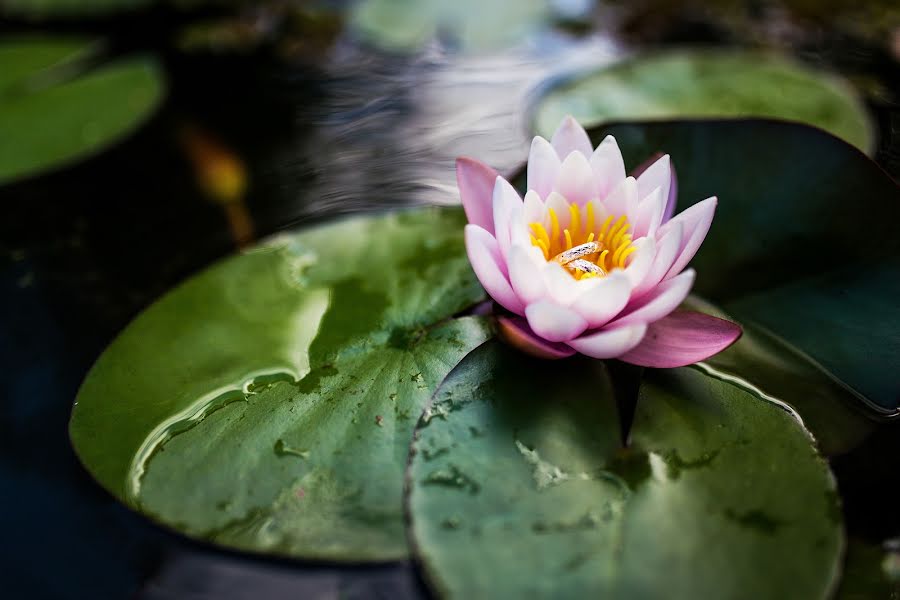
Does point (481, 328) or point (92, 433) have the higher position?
point (481, 328)

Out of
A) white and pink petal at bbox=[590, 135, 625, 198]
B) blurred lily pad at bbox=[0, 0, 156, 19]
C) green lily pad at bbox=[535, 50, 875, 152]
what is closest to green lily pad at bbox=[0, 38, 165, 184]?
blurred lily pad at bbox=[0, 0, 156, 19]

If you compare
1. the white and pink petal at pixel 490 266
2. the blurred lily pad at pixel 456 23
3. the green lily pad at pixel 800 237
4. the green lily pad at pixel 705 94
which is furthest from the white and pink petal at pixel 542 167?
the blurred lily pad at pixel 456 23

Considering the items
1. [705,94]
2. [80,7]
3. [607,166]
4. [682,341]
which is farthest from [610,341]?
[80,7]

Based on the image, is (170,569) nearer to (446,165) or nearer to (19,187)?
(446,165)

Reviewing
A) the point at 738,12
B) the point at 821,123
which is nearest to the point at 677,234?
the point at 821,123

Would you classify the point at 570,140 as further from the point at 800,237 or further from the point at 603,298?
the point at 800,237

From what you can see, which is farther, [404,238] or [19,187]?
[19,187]

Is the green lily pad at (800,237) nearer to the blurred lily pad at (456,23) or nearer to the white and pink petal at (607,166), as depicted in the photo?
the white and pink petal at (607,166)

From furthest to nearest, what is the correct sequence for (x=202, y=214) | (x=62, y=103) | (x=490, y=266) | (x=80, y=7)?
(x=80, y=7), (x=62, y=103), (x=202, y=214), (x=490, y=266)
